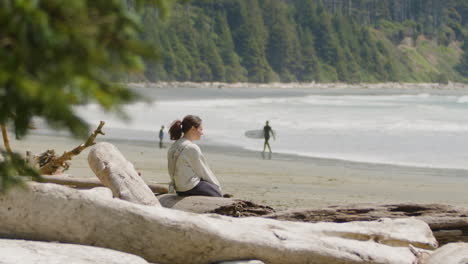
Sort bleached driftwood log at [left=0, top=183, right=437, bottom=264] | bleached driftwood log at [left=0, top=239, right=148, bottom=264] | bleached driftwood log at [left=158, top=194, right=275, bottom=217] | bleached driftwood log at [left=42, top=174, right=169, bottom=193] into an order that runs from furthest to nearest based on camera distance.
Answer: bleached driftwood log at [left=42, top=174, right=169, bottom=193] < bleached driftwood log at [left=158, top=194, right=275, bottom=217] < bleached driftwood log at [left=0, top=183, right=437, bottom=264] < bleached driftwood log at [left=0, top=239, right=148, bottom=264]

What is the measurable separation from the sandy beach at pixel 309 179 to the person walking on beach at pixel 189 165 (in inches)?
184

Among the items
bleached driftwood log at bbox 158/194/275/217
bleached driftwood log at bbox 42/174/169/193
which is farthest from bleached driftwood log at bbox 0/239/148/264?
bleached driftwood log at bbox 42/174/169/193

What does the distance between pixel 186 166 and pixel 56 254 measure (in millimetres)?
3007

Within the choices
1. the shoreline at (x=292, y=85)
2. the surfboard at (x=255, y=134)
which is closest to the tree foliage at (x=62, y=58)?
the surfboard at (x=255, y=134)

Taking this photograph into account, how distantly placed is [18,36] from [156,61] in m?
0.40

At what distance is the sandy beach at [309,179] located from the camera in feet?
48.8

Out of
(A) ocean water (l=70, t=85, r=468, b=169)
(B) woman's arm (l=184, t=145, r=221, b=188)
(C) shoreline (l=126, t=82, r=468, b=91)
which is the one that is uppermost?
(B) woman's arm (l=184, t=145, r=221, b=188)

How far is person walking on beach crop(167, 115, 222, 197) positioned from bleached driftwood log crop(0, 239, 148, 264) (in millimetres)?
2650

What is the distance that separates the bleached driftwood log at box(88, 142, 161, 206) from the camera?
7.06 metres

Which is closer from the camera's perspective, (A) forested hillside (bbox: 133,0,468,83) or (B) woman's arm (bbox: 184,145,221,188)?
(B) woman's arm (bbox: 184,145,221,188)

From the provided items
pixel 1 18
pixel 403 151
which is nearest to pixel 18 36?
pixel 1 18

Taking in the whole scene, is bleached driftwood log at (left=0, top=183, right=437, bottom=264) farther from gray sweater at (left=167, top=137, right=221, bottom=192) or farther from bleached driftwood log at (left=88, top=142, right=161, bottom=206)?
gray sweater at (left=167, top=137, right=221, bottom=192)

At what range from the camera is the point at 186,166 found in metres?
7.85

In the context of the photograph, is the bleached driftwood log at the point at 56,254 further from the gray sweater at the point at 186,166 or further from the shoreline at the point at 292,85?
the shoreline at the point at 292,85
